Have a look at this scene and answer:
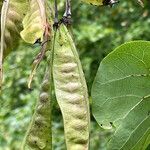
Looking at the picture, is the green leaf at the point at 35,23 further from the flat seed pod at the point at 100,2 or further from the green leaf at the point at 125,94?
the green leaf at the point at 125,94

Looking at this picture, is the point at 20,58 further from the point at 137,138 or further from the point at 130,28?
the point at 137,138

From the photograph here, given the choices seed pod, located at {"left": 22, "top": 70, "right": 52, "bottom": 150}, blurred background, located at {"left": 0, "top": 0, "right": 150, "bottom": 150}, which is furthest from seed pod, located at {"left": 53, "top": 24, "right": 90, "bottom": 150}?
blurred background, located at {"left": 0, "top": 0, "right": 150, "bottom": 150}

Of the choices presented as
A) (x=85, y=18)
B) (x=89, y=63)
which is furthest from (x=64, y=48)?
(x=85, y=18)

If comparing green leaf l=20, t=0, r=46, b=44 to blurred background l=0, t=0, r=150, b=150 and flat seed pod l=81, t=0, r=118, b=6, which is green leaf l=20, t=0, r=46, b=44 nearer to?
flat seed pod l=81, t=0, r=118, b=6

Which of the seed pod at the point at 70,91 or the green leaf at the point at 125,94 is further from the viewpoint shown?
the green leaf at the point at 125,94

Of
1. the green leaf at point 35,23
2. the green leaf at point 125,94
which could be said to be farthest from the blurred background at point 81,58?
the green leaf at point 35,23
